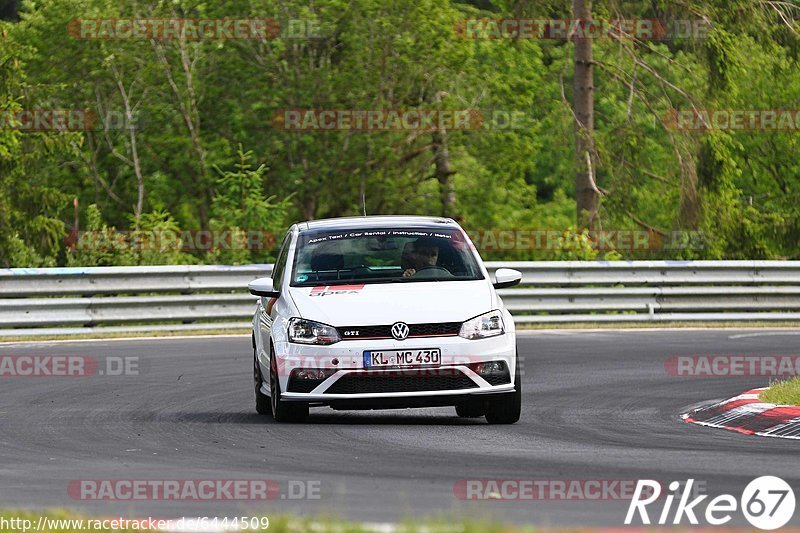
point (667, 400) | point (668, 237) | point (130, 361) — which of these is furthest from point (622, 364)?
point (668, 237)

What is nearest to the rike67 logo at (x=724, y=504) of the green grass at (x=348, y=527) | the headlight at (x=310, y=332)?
the green grass at (x=348, y=527)

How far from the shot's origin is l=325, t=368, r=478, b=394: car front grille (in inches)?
439

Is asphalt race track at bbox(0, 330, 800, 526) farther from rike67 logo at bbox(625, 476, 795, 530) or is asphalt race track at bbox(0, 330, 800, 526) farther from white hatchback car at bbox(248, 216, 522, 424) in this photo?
white hatchback car at bbox(248, 216, 522, 424)

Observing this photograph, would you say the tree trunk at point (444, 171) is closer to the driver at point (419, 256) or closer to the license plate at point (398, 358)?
the driver at point (419, 256)

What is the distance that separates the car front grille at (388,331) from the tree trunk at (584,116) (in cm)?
2172

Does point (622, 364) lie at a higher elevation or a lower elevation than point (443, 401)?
lower

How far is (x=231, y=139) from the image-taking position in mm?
35250

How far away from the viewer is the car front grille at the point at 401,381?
11.1m

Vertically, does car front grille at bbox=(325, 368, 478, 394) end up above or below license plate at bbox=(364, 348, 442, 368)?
below

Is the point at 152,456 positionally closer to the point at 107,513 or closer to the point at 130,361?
the point at 107,513

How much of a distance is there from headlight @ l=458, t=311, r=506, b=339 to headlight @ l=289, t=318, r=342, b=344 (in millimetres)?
925

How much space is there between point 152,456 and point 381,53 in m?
24.6

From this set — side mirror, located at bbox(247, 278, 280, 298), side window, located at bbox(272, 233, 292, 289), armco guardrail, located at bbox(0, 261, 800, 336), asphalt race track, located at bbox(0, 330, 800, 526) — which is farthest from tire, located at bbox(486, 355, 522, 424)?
armco guardrail, located at bbox(0, 261, 800, 336)

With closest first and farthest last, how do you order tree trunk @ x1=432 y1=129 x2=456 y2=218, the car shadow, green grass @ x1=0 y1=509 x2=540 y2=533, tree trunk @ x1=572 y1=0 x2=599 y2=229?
green grass @ x1=0 y1=509 x2=540 y2=533, the car shadow, tree trunk @ x1=572 y1=0 x2=599 y2=229, tree trunk @ x1=432 y1=129 x2=456 y2=218
